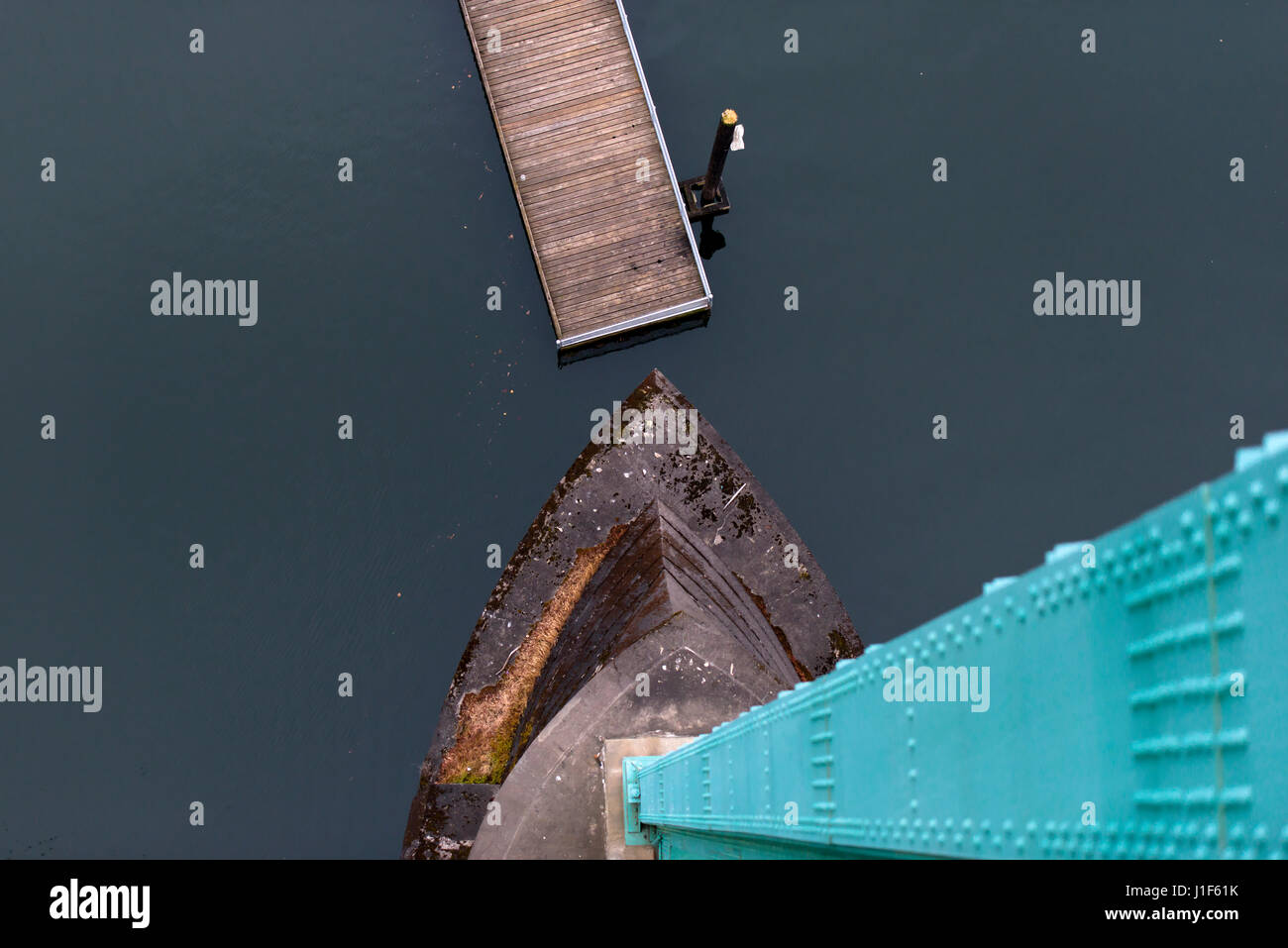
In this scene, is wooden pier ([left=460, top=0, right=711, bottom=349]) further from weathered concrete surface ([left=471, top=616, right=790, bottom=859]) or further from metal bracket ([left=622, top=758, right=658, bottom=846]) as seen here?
metal bracket ([left=622, top=758, right=658, bottom=846])

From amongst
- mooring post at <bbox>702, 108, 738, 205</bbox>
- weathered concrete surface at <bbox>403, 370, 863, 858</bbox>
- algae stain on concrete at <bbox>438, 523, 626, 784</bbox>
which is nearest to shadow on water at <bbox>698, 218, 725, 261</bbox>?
mooring post at <bbox>702, 108, 738, 205</bbox>

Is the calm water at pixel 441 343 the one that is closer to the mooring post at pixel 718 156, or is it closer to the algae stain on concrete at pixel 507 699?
the mooring post at pixel 718 156

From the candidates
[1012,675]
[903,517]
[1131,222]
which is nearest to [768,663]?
[903,517]

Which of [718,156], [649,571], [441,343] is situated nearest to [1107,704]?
[649,571]

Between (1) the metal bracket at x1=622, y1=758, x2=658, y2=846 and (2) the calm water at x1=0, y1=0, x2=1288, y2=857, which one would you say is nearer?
(1) the metal bracket at x1=622, y1=758, x2=658, y2=846

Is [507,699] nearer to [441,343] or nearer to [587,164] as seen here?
[441,343]
